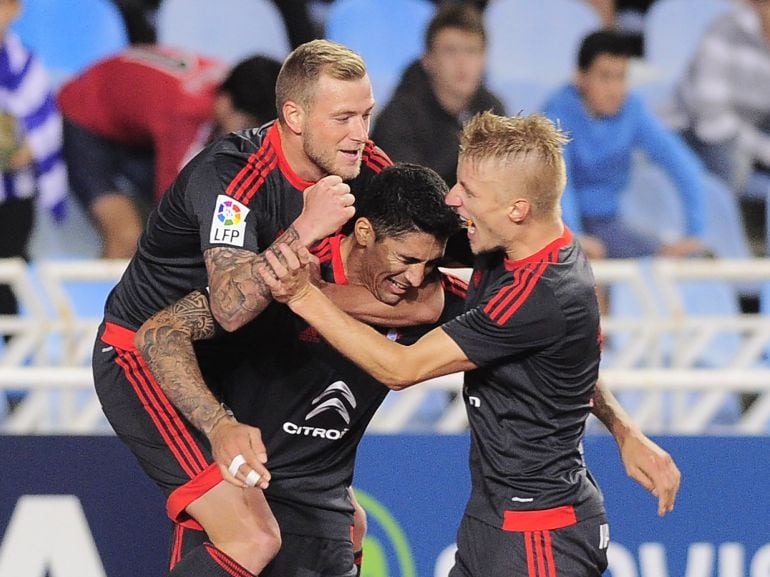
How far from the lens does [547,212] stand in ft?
12.2

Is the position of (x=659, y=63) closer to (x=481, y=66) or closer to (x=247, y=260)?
(x=481, y=66)

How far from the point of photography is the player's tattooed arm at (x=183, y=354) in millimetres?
3756

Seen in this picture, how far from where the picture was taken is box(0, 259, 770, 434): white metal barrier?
5996mm

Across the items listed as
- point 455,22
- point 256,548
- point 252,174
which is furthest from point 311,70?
point 455,22

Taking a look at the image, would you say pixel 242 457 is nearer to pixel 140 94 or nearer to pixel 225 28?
pixel 140 94

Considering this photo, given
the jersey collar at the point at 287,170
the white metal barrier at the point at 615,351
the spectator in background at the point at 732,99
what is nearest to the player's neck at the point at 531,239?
the jersey collar at the point at 287,170

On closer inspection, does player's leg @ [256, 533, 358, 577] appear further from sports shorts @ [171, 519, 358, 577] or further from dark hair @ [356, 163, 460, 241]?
dark hair @ [356, 163, 460, 241]

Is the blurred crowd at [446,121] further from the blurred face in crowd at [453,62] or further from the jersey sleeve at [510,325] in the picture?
Result: the jersey sleeve at [510,325]

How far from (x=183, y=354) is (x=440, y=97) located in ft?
10.3

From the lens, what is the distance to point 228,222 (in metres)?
3.80

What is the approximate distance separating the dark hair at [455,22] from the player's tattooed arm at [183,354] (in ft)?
10.1

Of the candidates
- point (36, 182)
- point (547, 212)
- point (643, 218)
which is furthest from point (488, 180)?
point (643, 218)

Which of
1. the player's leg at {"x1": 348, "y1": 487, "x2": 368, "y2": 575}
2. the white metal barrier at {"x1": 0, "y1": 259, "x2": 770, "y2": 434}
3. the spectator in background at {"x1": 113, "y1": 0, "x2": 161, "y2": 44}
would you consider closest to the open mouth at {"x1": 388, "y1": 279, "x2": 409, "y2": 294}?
A: the player's leg at {"x1": 348, "y1": 487, "x2": 368, "y2": 575}

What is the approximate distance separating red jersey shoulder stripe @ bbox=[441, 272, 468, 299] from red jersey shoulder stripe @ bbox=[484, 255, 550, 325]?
20.9 inches
